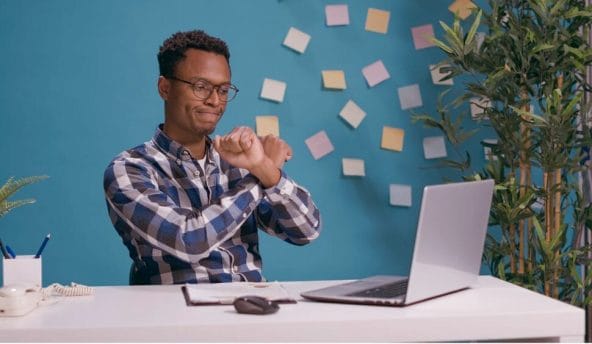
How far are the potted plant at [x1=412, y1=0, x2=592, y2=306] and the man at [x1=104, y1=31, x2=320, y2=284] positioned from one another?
1.00 metres

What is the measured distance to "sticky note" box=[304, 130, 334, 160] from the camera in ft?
11.1

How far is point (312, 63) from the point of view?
3379 mm

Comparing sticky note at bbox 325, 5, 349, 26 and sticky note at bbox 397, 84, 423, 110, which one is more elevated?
sticky note at bbox 325, 5, 349, 26

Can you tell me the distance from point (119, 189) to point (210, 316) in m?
0.68

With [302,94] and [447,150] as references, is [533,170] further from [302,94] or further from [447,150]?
[302,94]

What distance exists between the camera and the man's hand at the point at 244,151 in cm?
198

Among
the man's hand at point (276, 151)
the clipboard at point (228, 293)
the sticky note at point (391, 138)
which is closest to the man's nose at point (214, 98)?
the man's hand at point (276, 151)

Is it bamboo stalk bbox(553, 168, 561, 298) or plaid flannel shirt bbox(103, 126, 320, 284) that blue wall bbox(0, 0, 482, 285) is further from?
plaid flannel shirt bbox(103, 126, 320, 284)

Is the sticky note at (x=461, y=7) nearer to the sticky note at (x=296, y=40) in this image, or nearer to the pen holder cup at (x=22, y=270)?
the sticky note at (x=296, y=40)

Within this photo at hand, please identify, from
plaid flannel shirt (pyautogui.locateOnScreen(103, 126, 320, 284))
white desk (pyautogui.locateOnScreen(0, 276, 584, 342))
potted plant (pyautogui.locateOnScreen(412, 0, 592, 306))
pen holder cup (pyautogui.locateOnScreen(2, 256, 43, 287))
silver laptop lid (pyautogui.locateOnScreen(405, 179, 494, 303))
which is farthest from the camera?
potted plant (pyautogui.locateOnScreen(412, 0, 592, 306))

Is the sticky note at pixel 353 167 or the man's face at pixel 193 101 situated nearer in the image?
the man's face at pixel 193 101

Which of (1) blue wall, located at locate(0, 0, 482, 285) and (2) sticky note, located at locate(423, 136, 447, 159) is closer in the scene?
(1) blue wall, located at locate(0, 0, 482, 285)

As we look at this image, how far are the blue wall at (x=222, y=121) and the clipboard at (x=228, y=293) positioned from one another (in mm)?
1527

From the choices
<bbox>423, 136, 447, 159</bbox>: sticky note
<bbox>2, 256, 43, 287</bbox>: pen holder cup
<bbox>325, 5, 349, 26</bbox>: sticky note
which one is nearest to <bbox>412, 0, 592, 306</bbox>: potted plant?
<bbox>423, 136, 447, 159</bbox>: sticky note
